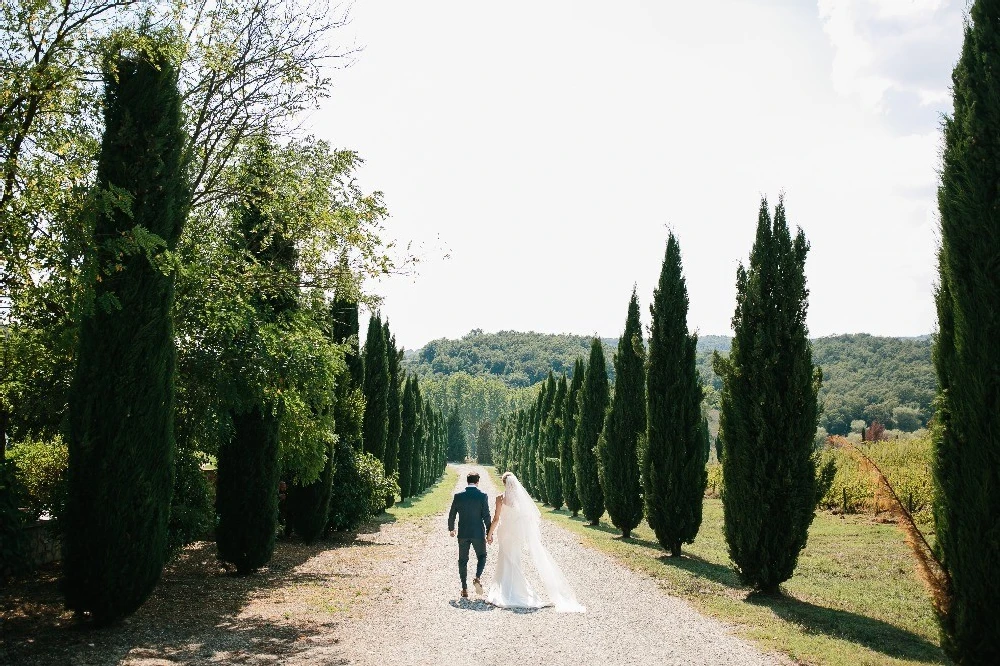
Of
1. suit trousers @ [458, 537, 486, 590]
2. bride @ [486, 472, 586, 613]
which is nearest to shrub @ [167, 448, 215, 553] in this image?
suit trousers @ [458, 537, 486, 590]

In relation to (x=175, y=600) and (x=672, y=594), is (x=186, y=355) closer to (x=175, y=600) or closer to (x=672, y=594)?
(x=175, y=600)

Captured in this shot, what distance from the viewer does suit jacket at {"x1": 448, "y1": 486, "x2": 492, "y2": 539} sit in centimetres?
1048

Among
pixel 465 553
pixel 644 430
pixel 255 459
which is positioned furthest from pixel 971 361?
pixel 644 430

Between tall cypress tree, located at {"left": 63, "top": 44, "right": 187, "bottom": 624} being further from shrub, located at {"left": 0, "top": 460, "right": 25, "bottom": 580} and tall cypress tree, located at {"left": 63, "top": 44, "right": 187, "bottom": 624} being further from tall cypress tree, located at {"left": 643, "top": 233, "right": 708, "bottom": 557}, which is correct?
tall cypress tree, located at {"left": 643, "top": 233, "right": 708, "bottom": 557}

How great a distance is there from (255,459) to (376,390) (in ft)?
38.2

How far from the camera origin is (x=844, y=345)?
120688 mm

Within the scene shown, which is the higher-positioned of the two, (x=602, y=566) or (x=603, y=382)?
(x=603, y=382)

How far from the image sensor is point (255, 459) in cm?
1186

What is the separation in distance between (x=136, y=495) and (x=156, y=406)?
1.02 m

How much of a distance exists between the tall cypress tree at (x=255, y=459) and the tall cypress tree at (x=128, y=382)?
3.16 metres

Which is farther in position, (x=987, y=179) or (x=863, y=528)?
(x=863, y=528)

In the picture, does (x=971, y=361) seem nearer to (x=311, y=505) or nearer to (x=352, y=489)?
(x=311, y=505)

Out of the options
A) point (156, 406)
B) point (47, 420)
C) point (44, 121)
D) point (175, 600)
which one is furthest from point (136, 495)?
point (44, 121)

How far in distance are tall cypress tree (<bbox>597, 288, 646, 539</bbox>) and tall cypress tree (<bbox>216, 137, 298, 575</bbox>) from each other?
11018 millimetres
